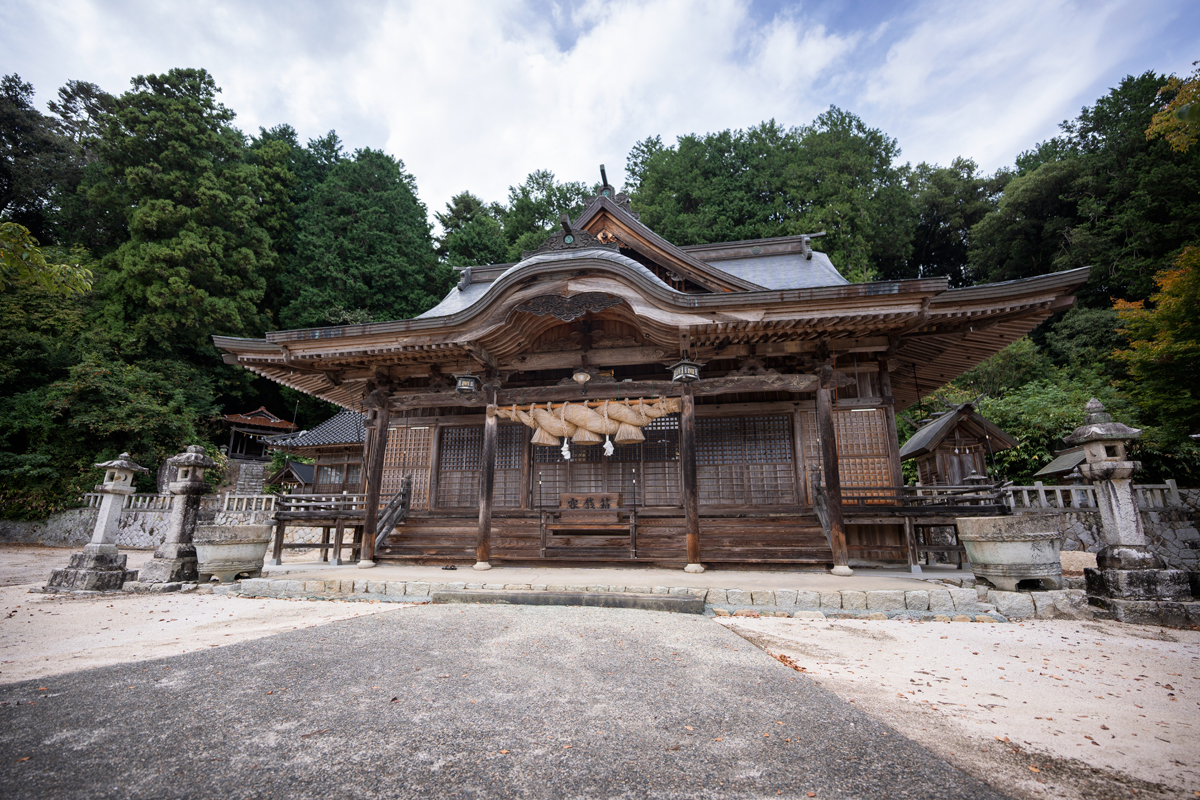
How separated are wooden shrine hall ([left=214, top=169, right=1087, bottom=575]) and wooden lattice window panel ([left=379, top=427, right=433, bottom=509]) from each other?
49mm

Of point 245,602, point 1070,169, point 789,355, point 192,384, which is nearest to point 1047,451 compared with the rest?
point 789,355

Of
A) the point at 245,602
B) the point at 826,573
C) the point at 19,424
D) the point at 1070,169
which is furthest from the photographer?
the point at 1070,169

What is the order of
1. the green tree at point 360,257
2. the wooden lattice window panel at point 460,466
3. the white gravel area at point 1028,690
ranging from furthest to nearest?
the green tree at point 360,257, the wooden lattice window panel at point 460,466, the white gravel area at point 1028,690

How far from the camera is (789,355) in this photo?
873cm

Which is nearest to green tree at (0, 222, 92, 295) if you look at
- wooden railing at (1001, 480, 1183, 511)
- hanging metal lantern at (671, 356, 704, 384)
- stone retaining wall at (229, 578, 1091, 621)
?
stone retaining wall at (229, 578, 1091, 621)

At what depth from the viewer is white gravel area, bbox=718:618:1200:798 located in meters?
2.31

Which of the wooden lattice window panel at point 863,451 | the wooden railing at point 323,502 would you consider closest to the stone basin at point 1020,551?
the wooden lattice window panel at point 863,451

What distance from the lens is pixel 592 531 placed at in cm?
863

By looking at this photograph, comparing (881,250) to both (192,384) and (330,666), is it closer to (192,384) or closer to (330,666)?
(330,666)

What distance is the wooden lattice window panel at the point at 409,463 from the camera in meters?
11.3

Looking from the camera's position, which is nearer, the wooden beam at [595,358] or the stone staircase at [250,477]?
the wooden beam at [595,358]

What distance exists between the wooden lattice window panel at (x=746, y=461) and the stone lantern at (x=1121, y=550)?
4.52 meters

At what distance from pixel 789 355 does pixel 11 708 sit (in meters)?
9.24

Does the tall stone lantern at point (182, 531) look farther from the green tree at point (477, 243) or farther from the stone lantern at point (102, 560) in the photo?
the green tree at point (477, 243)
